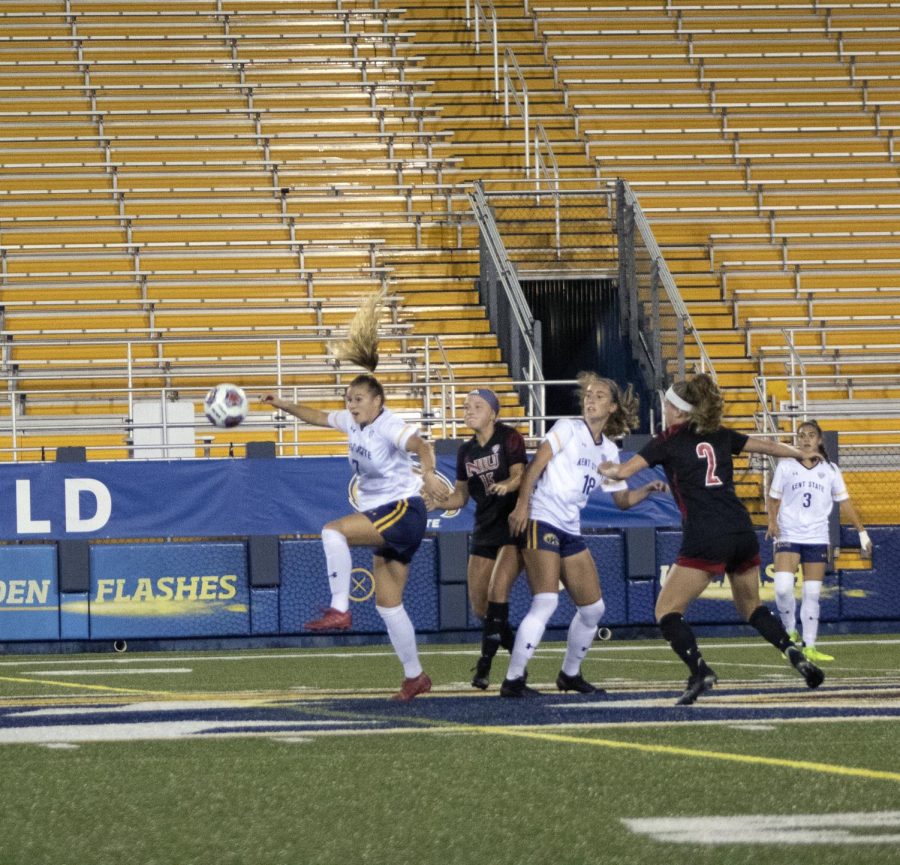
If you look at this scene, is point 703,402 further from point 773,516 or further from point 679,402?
point 773,516

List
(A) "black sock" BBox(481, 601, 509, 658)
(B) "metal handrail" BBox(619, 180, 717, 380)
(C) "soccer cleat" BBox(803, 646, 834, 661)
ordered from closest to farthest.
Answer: (A) "black sock" BBox(481, 601, 509, 658) < (C) "soccer cleat" BBox(803, 646, 834, 661) < (B) "metal handrail" BBox(619, 180, 717, 380)

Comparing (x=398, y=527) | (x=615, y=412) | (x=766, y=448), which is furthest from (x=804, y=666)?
(x=398, y=527)

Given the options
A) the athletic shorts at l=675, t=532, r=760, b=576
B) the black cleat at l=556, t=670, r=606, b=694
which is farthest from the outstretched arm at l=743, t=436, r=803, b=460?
the black cleat at l=556, t=670, r=606, b=694

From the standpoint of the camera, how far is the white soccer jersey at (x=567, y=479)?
389 inches

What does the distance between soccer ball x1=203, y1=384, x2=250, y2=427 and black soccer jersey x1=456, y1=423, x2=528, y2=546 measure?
1535 mm

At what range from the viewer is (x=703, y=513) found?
8984mm

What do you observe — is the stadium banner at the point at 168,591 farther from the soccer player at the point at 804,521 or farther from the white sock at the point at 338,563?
the white sock at the point at 338,563

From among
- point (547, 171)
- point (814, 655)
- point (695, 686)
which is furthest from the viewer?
point (547, 171)

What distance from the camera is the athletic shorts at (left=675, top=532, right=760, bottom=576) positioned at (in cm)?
889

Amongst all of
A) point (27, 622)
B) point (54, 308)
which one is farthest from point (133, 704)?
point (54, 308)

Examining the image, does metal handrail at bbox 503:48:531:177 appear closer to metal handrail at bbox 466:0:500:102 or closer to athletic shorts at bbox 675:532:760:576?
metal handrail at bbox 466:0:500:102

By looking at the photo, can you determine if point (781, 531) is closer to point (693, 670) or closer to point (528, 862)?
Result: point (693, 670)

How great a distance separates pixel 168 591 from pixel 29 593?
54.6 inches

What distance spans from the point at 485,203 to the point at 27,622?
8.83 metres
